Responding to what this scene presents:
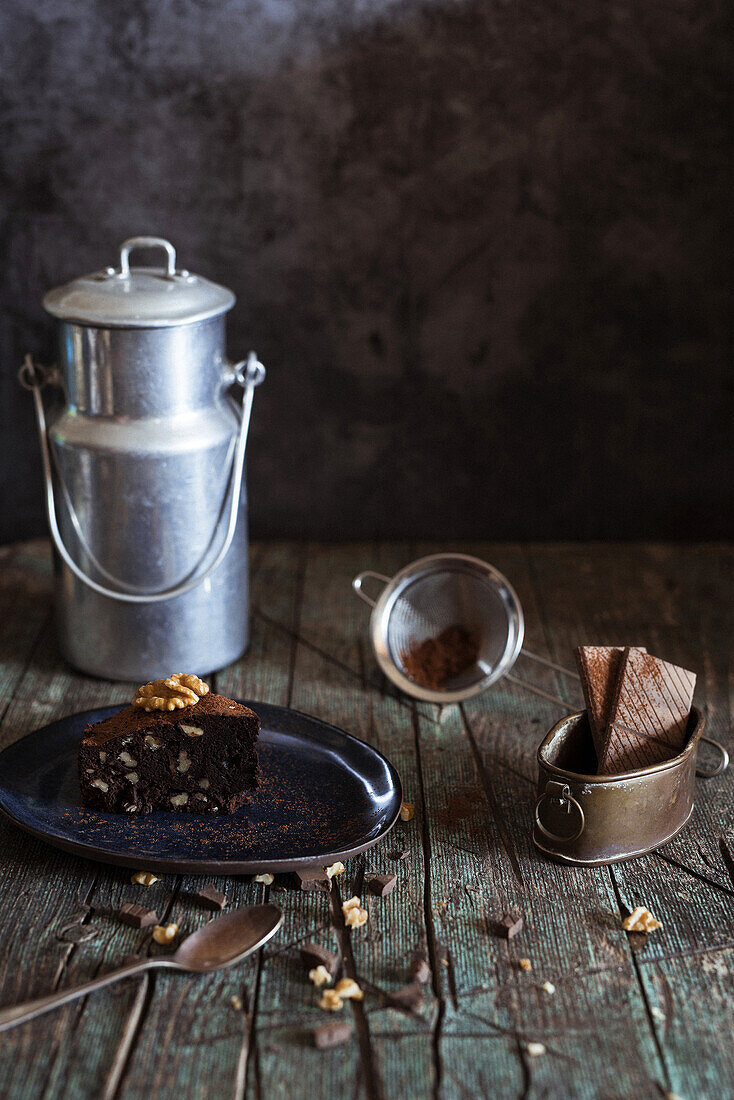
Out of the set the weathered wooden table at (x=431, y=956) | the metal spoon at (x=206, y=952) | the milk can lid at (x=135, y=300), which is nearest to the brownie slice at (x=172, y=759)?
the weathered wooden table at (x=431, y=956)

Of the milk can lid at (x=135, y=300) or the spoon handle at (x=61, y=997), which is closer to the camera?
the spoon handle at (x=61, y=997)

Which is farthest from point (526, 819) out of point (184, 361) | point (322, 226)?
point (322, 226)

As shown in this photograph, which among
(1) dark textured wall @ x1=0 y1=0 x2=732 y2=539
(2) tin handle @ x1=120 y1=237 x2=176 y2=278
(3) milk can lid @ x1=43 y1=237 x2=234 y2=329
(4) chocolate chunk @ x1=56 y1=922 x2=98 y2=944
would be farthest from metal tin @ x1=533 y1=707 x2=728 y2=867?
(1) dark textured wall @ x1=0 y1=0 x2=732 y2=539

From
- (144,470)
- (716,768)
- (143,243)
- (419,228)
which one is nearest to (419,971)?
(716,768)

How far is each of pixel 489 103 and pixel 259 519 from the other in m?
1.16

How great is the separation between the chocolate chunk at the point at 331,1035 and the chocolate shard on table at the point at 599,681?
1.77 feet

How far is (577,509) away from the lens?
2740 millimetres

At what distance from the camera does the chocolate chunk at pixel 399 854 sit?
153cm

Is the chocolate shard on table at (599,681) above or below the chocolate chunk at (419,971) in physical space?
above

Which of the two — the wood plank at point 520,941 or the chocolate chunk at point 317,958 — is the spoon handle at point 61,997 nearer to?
the chocolate chunk at point 317,958

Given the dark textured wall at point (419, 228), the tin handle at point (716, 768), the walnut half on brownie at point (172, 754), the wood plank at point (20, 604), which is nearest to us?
the walnut half on brownie at point (172, 754)

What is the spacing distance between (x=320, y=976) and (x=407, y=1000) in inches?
4.4

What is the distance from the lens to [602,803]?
142cm

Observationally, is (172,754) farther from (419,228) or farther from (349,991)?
(419,228)
